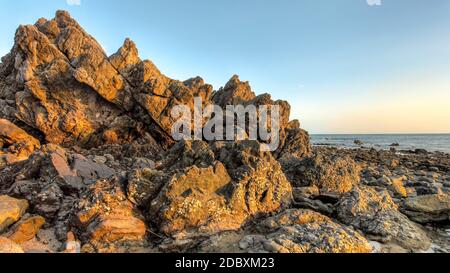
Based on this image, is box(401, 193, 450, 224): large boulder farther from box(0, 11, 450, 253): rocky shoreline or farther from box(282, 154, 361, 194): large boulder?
box(282, 154, 361, 194): large boulder

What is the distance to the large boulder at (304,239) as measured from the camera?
5.90m

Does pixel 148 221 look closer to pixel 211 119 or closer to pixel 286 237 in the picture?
pixel 286 237

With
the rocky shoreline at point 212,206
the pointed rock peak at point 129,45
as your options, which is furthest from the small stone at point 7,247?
the pointed rock peak at point 129,45

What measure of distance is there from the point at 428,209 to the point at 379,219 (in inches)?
116

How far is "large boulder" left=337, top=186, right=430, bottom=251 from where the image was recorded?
282 inches

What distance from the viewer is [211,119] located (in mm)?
27594

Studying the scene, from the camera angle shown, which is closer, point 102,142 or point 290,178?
point 290,178

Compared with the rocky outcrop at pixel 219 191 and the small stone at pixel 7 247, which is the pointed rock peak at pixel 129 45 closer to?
the rocky outcrop at pixel 219 191

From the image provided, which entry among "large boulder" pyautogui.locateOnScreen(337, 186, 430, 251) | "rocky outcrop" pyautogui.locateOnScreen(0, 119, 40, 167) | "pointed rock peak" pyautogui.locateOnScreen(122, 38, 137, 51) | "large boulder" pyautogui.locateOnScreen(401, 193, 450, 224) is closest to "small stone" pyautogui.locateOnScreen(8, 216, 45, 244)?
"large boulder" pyautogui.locateOnScreen(337, 186, 430, 251)

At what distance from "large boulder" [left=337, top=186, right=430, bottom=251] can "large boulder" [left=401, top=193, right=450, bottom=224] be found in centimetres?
92
